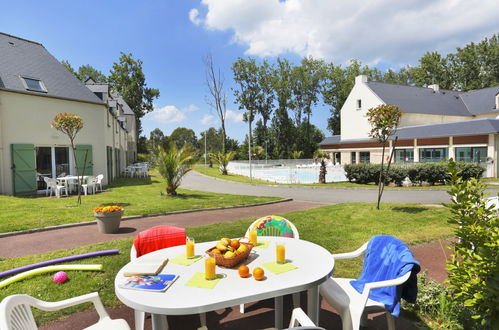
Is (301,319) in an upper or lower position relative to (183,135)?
lower

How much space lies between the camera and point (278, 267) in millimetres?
2795

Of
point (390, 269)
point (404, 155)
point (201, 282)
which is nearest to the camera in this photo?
point (201, 282)

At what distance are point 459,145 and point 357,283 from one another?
982 inches

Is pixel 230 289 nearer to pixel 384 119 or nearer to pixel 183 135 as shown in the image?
pixel 384 119

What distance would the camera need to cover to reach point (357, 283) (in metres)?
3.36

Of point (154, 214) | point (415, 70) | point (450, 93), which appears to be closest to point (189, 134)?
point (415, 70)

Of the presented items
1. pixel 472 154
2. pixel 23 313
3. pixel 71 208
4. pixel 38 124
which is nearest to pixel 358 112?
pixel 472 154

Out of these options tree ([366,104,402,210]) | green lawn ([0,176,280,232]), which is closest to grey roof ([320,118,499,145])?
tree ([366,104,402,210])

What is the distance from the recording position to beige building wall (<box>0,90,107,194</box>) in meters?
14.0

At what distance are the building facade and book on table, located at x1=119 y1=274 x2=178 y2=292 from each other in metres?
25.1

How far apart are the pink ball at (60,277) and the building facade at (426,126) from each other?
25543mm

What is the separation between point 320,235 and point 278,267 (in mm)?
4503

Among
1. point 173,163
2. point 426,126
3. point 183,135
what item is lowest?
point 173,163

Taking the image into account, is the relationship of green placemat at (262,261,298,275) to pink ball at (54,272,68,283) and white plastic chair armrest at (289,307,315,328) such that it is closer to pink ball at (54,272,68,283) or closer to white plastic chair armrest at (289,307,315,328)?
white plastic chair armrest at (289,307,315,328)
